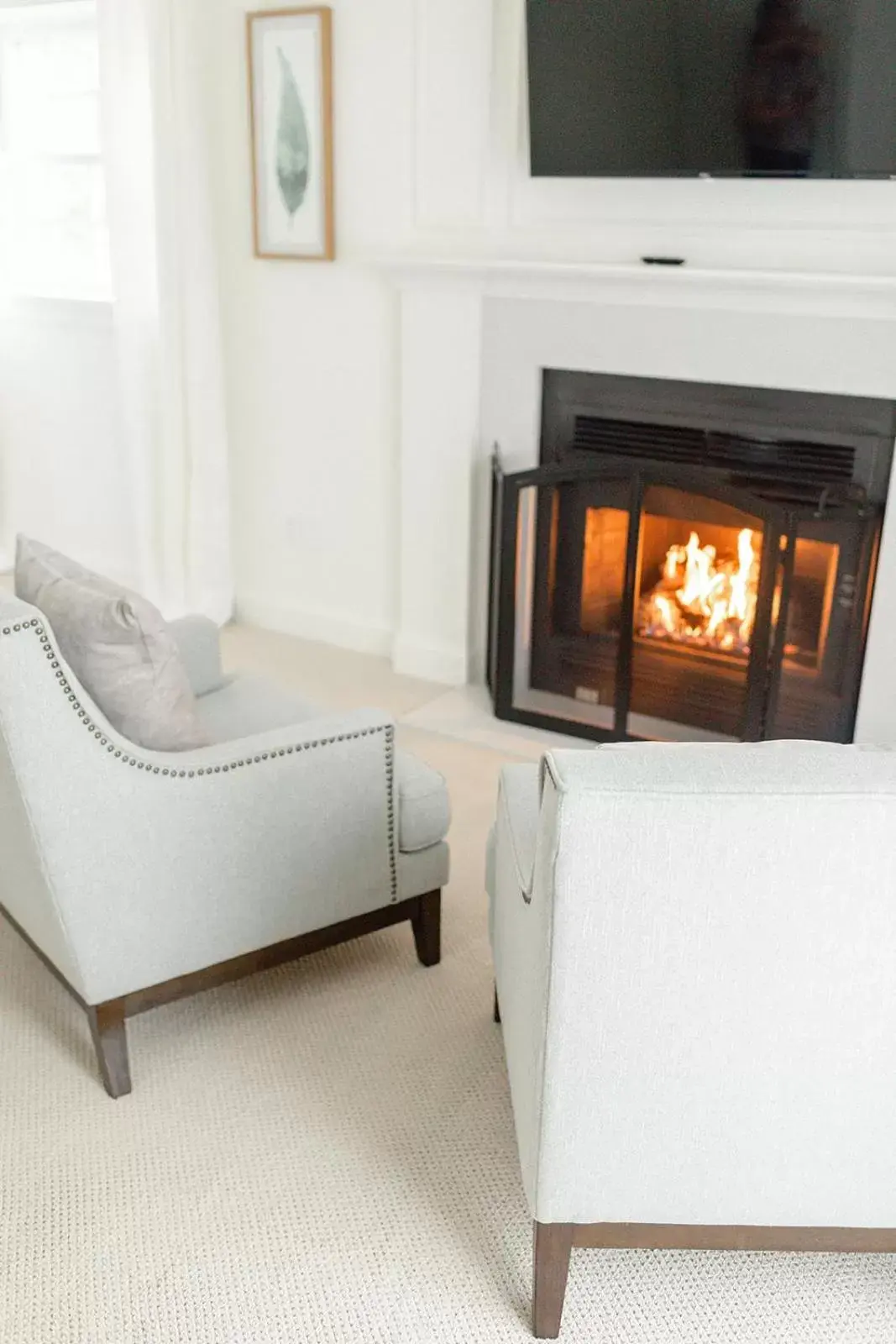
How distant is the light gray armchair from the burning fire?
4.30 feet

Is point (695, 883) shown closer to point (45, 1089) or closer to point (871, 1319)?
point (871, 1319)

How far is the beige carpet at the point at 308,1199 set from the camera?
5.63ft

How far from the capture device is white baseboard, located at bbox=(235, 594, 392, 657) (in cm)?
427

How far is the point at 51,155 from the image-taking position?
4.63 m

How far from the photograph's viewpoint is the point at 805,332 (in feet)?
10.2

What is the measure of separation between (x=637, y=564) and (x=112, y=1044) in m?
1.91

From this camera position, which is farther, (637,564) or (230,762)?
(637,564)

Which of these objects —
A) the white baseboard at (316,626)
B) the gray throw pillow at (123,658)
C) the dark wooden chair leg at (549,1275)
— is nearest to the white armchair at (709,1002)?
the dark wooden chair leg at (549,1275)

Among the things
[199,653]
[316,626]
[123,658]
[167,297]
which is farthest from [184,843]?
[167,297]

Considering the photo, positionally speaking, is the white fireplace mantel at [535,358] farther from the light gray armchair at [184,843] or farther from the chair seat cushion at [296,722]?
the light gray armchair at [184,843]

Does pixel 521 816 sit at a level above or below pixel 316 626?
above

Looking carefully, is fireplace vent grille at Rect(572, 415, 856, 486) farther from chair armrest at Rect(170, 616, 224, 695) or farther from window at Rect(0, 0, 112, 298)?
window at Rect(0, 0, 112, 298)

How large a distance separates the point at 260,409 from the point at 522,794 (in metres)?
2.67

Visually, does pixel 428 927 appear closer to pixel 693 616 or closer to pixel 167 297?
pixel 693 616
